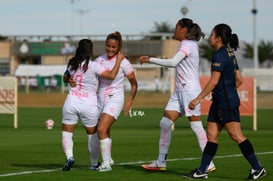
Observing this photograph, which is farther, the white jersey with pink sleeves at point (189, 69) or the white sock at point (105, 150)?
the white sock at point (105, 150)

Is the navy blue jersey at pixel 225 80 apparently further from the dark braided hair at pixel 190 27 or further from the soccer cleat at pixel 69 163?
the soccer cleat at pixel 69 163

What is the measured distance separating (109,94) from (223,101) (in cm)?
231

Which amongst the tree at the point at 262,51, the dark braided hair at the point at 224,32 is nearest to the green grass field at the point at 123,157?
the dark braided hair at the point at 224,32

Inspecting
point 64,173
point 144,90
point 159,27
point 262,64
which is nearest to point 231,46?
point 64,173

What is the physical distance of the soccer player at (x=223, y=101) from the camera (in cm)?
1328

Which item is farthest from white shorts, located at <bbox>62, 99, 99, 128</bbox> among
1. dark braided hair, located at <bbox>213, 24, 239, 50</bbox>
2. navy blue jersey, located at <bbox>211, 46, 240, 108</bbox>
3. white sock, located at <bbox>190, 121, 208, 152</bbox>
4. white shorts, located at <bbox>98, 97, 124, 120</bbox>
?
dark braided hair, located at <bbox>213, 24, 239, 50</bbox>

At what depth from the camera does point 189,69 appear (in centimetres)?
1459

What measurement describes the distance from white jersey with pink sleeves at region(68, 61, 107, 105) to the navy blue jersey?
6.99 feet

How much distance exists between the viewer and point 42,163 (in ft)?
53.6

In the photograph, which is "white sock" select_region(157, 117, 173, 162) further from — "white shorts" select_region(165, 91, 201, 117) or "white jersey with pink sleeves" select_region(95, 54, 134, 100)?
"white jersey with pink sleeves" select_region(95, 54, 134, 100)

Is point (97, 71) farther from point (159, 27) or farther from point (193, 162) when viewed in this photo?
point (159, 27)

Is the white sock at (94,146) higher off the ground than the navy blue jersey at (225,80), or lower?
lower

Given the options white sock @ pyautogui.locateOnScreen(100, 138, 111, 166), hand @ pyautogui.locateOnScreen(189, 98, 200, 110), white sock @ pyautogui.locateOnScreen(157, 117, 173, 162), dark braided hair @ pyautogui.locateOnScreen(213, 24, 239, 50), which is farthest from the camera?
white sock @ pyautogui.locateOnScreen(100, 138, 111, 166)

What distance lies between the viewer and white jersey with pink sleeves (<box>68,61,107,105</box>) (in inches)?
577
